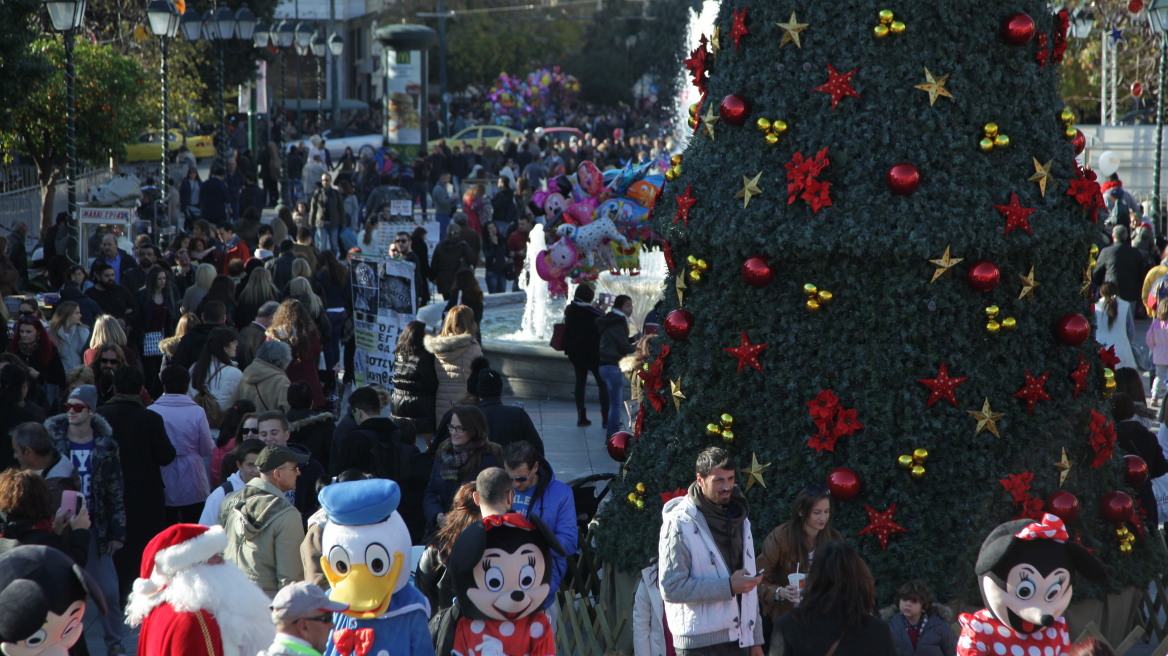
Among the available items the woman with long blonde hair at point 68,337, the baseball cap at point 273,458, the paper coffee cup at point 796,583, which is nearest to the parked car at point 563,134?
the woman with long blonde hair at point 68,337

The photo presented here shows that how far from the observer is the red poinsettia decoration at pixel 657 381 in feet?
25.2

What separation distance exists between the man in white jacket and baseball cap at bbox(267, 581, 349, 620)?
168 centimetres

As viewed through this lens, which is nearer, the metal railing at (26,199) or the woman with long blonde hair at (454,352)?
the woman with long blonde hair at (454,352)

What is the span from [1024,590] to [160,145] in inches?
1502

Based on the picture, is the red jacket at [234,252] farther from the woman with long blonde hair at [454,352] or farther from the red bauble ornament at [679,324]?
the red bauble ornament at [679,324]

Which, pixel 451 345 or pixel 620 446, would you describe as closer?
pixel 620 446

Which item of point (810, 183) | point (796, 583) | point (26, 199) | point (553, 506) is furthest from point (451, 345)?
point (26, 199)

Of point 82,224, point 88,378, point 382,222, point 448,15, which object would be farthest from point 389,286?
point 448,15

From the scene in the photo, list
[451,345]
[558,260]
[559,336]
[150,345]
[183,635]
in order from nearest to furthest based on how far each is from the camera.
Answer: [183,635] → [451,345] → [150,345] → [559,336] → [558,260]

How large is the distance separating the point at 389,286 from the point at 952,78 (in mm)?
7223

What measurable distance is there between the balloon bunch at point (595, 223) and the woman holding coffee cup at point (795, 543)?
9772mm

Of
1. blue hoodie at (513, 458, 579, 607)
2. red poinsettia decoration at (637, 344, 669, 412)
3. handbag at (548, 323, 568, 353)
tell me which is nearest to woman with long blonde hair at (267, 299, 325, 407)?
handbag at (548, 323, 568, 353)

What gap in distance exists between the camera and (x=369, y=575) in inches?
210

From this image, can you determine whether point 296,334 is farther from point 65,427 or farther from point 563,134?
point 563,134
